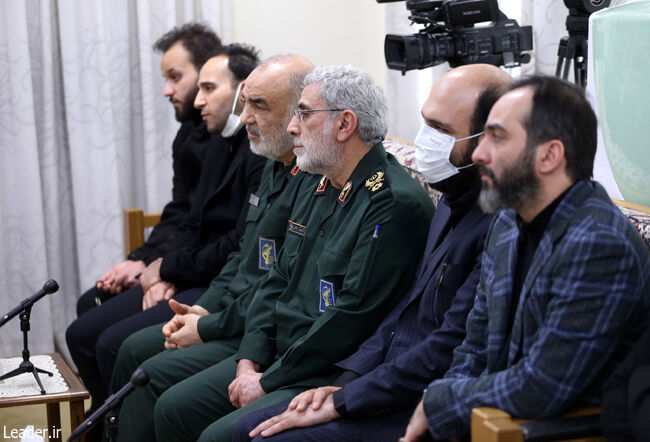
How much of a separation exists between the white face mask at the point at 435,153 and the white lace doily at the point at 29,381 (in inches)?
47.6

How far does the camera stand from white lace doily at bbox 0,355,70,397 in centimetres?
245

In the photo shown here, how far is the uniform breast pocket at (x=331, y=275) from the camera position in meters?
2.13

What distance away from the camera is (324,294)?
2166 millimetres

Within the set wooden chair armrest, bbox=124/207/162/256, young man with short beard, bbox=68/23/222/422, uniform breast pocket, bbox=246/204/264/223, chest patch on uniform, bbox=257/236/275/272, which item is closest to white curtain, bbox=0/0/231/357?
young man with short beard, bbox=68/23/222/422

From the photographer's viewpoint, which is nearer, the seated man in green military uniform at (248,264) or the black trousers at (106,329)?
the seated man in green military uniform at (248,264)

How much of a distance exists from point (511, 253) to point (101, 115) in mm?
2604

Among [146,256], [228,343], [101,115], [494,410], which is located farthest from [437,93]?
[101,115]

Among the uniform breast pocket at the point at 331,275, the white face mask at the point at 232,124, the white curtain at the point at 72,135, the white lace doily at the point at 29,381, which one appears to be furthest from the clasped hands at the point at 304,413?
the white curtain at the point at 72,135

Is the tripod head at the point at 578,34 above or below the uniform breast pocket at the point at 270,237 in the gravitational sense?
above

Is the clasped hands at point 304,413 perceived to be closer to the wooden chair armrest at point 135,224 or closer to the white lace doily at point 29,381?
the white lace doily at point 29,381

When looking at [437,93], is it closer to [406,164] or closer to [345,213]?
[345,213]

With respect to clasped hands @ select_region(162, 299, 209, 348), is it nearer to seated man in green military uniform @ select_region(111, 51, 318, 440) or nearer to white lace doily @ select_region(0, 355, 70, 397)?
seated man in green military uniform @ select_region(111, 51, 318, 440)

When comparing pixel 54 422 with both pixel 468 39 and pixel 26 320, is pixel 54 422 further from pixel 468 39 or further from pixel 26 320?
pixel 468 39

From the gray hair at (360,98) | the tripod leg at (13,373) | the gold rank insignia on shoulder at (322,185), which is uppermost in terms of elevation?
the gray hair at (360,98)
